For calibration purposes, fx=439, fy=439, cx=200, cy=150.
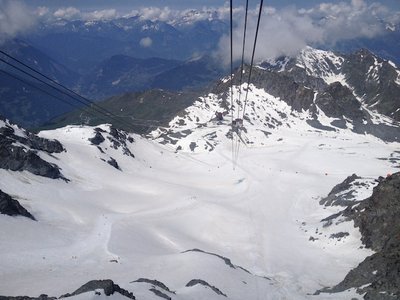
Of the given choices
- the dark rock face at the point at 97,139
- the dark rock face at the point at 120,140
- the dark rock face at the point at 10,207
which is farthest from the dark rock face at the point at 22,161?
the dark rock face at the point at 120,140

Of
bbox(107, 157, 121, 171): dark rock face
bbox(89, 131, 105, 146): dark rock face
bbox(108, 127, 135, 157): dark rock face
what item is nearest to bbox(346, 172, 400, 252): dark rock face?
bbox(107, 157, 121, 171): dark rock face

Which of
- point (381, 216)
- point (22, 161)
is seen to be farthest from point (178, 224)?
point (381, 216)

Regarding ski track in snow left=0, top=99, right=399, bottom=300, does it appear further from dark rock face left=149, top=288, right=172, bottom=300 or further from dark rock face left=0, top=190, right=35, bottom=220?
dark rock face left=0, top=190, right=35, bottom=220

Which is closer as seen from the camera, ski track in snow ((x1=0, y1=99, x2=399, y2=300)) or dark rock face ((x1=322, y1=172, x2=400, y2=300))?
dark rock face ((x1=322, y1=172, x2=400, y2=300))

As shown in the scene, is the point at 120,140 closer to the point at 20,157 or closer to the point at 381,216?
the point at 20,157

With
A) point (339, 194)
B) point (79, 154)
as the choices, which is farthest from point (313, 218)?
point (79, 154)

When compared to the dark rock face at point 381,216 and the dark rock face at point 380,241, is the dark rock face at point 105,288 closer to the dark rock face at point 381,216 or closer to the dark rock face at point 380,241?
the dark rock face at point 380,241
